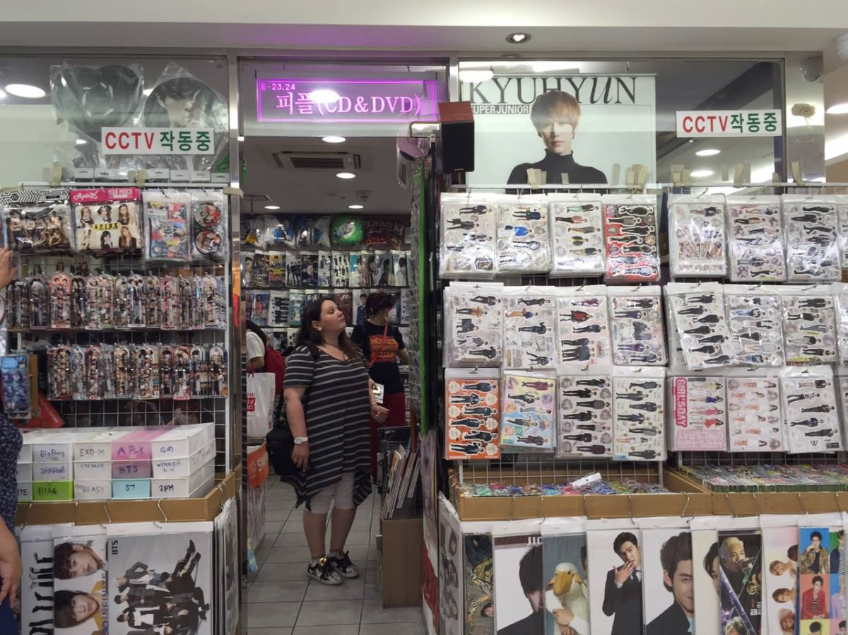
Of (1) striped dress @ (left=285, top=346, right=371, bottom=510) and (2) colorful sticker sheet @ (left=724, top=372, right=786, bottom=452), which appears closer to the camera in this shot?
(2) colorful sticker sheet @ (left=724, top=372, right=786, bottom=452)

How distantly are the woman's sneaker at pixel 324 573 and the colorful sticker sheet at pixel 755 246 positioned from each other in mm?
2598

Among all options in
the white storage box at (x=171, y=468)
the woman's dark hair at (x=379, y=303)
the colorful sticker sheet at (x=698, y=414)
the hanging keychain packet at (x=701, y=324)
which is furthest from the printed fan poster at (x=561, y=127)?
the woman's dark hair at (x=379, y=303)

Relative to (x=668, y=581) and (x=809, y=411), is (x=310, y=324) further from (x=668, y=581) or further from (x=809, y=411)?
(x=809, y=411)

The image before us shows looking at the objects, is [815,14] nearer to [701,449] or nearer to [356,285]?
[701,449]

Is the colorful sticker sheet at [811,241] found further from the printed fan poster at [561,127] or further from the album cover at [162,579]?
the album cover at [162,579]

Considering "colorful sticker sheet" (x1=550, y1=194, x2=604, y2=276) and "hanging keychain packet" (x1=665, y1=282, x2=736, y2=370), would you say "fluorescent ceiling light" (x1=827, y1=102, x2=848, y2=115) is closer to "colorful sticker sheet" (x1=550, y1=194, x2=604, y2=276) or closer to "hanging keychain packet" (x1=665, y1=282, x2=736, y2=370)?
"hanging keychain packet" (x1=665, y1=282, x2=736, y2=370)

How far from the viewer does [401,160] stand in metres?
3.36

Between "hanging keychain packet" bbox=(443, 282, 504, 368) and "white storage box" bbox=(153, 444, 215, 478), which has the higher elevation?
"hanging keychain packet" bbox=(443, 282, 504, 368)

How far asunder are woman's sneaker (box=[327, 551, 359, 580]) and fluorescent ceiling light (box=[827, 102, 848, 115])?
4721mm

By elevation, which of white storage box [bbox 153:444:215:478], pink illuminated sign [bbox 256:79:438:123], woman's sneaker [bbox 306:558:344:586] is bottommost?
woman's sneaker [bbox 306:558:344:586]

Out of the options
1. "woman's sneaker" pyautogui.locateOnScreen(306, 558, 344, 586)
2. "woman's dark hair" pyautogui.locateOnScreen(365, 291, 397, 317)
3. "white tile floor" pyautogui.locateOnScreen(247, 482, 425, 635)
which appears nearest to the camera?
"white tile floor" pyautogui.locateOnScreen(247, 482, 425, 635)

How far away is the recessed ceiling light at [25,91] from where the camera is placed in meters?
2.74

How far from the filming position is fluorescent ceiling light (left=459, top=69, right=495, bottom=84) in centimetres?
279

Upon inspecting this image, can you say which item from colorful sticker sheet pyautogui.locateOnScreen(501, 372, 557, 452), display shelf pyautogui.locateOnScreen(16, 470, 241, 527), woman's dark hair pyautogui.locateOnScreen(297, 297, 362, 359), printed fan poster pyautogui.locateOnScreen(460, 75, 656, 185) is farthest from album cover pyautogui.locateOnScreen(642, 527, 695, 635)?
woman's dark hair pyautogui.locateOnScreen(297, 297, 362, 359)
